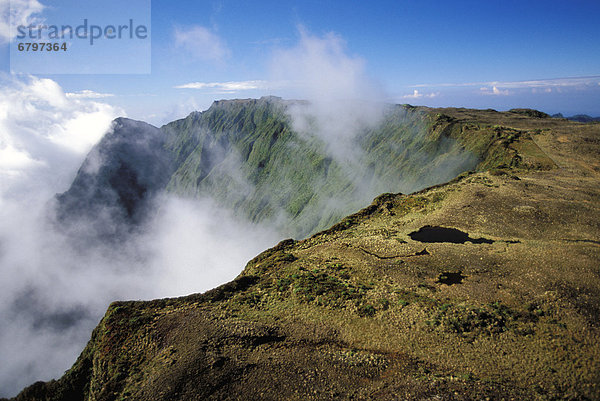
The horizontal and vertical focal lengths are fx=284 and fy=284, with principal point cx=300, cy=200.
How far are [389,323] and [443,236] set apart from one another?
21619 mm

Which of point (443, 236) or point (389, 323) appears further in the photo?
point (443, 236)

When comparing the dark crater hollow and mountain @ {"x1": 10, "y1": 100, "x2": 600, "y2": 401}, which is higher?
the dark crater hollow

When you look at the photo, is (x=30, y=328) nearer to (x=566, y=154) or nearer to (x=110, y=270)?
(x=110, y=270)

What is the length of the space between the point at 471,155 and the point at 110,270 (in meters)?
222

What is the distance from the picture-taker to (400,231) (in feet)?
153

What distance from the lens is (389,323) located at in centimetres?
2777

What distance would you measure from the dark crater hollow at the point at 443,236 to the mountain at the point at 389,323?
0.93ft

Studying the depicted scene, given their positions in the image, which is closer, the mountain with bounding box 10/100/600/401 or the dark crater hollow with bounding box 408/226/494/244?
the mountain with bounding box 10/100/600/401

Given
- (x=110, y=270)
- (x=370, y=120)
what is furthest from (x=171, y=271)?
(x=370, y=120)

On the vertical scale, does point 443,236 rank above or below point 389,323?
above

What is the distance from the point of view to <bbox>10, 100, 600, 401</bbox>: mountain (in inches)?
874

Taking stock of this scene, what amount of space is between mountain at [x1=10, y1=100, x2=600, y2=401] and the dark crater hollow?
284 millimetres

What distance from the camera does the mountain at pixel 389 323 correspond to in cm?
2219

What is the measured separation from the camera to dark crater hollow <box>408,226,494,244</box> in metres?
41.6
